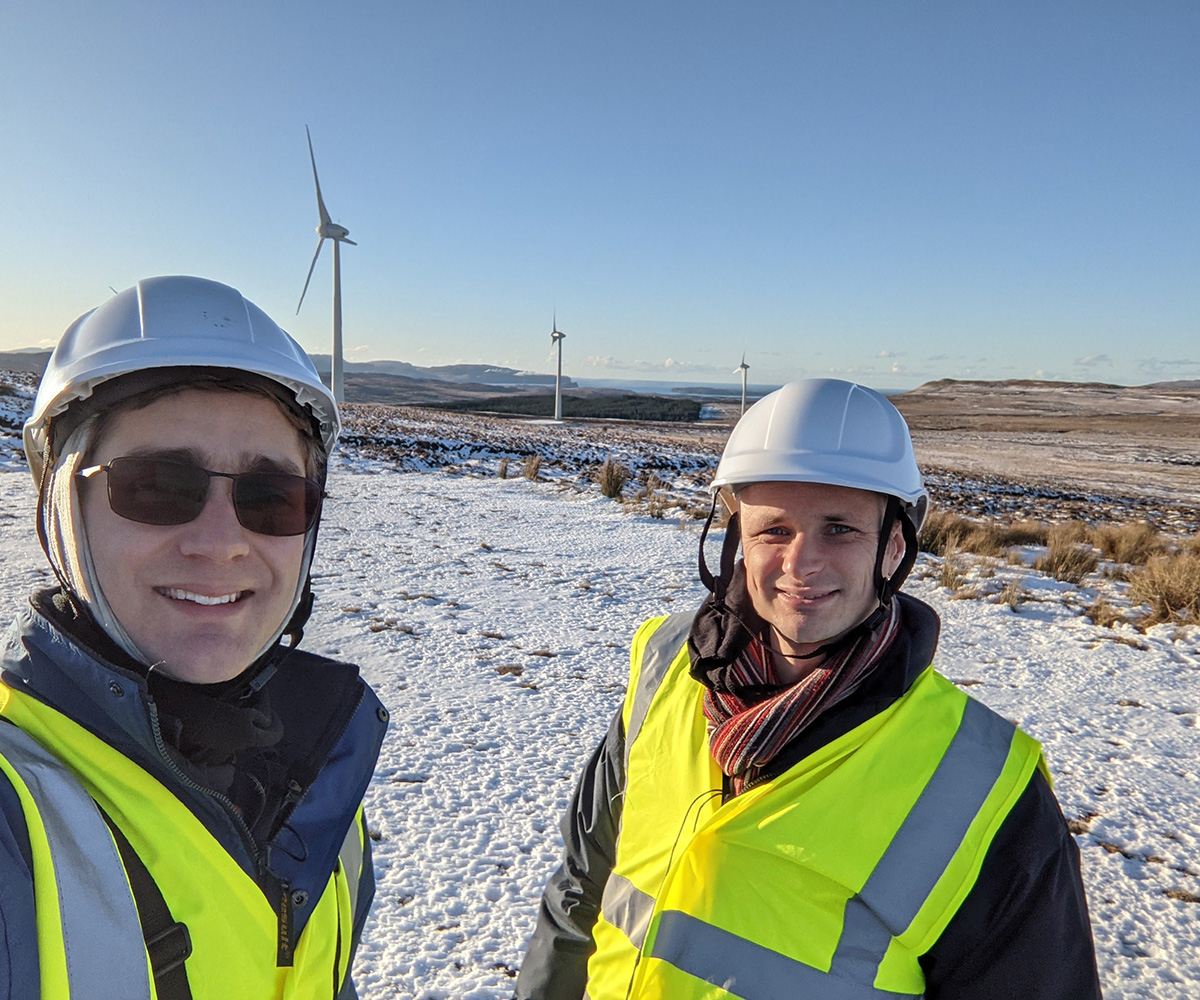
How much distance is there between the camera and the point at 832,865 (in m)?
1.42

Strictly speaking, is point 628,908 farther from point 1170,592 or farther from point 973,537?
point 973,537

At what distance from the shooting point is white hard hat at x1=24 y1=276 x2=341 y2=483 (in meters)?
1.32

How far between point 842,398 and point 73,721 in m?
2.24

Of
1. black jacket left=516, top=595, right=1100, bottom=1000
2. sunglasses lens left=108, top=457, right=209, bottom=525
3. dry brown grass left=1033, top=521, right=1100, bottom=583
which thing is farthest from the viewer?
dry brown grass left=1033, top=521, right=1100, bottom=583

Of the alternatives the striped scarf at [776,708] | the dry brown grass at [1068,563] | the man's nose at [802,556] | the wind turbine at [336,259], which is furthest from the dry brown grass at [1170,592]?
the wind turbine at [336,259]

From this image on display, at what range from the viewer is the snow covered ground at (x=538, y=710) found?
276 cm

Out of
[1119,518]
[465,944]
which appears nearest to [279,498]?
[465,944]

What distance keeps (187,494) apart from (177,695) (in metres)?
0.36

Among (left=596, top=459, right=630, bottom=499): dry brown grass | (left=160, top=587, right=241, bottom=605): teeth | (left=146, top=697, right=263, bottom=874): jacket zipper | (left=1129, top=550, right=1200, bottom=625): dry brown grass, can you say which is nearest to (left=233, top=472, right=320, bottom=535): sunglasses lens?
(left=160, top=587, right=241, bottom=605): teeth

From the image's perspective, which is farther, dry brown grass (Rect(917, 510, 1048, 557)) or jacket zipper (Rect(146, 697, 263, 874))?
dry brown grass (Rect(917, 510, 1048, 557))

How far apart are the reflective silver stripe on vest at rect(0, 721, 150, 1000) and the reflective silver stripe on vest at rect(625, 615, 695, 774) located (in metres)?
1.24

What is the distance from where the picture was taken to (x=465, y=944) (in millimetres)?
2641

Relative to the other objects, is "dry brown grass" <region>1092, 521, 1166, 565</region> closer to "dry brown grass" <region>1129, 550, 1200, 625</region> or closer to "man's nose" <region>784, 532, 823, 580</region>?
"dry brown grass" <region>1129, 550, 1200, 625</region>

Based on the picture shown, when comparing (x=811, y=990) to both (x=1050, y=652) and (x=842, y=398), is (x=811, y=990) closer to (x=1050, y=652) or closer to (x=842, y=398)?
(x=842, y=398)
